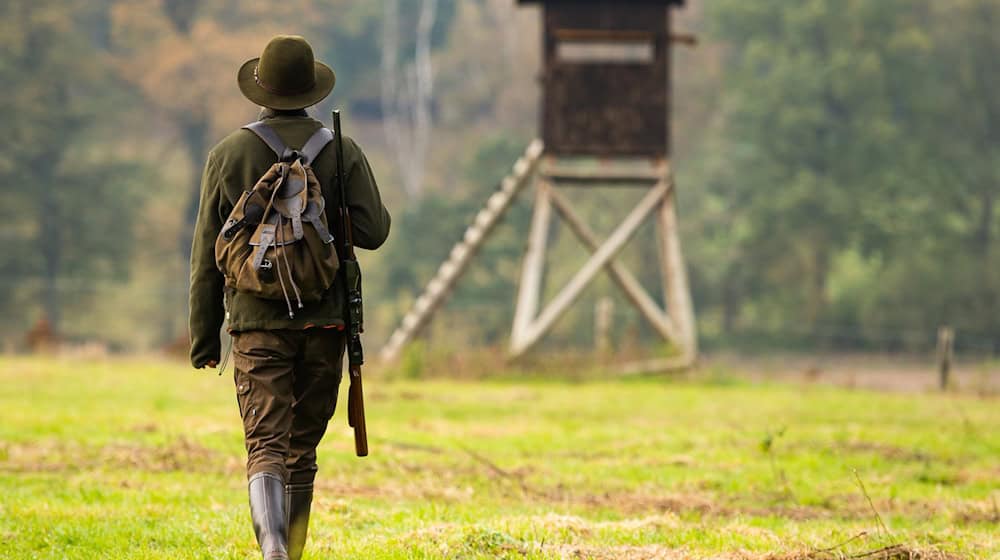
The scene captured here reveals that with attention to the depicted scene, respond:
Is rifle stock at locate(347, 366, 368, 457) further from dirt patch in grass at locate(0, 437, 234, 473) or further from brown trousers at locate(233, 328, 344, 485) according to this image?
dirt patch in grass at locate(0, 437, 234, 473)

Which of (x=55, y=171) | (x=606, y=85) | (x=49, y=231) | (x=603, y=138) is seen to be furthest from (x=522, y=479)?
(x=55, y=171)

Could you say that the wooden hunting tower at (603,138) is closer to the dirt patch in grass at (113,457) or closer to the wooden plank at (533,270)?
the wooden plank at (533,270)

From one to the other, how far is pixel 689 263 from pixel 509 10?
69.6ft

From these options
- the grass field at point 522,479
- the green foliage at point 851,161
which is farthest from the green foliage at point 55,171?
the grass field at point 522,479

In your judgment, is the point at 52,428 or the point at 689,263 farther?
the point at 689,263

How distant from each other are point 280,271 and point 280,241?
0.41ft

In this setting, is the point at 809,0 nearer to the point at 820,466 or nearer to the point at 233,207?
the point at 820,466

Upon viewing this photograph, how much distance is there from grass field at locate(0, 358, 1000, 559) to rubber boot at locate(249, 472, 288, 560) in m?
1.21

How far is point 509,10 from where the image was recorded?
65.5 m

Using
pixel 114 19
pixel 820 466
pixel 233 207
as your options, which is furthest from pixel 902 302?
pixel 233 207

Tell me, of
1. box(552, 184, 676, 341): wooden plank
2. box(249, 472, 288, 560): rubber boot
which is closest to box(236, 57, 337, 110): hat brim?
box(249, 472, 288, 560): rubber boot

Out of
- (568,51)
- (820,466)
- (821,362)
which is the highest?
(568,51)

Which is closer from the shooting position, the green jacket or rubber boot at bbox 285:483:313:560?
the green jacket

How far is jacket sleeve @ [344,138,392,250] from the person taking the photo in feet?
21.2
